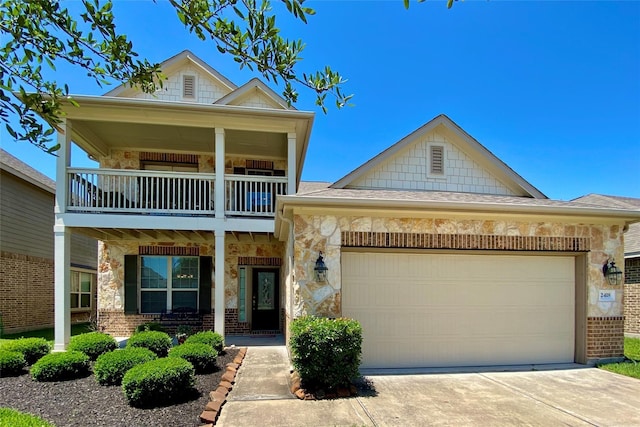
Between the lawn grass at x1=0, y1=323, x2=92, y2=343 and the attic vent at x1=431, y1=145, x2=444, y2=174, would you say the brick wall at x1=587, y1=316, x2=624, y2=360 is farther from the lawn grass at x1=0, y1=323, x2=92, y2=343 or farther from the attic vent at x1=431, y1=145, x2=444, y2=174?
the lawn grass at x1=0, y1=323, x2=92, y2=343

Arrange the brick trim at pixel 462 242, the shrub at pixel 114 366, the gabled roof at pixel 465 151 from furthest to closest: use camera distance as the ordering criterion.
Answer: the gabled roof at pixel 465 151, the brick trim at pixel 462 242, the shrub at pixel 114 366

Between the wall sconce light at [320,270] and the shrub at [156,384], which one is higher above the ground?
the wall sconce light at [320,270]

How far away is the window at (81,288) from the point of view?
48.2 ft

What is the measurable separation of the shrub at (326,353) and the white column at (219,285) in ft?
12.6

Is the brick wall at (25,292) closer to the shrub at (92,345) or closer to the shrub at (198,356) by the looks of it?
the shrub at (92,345)

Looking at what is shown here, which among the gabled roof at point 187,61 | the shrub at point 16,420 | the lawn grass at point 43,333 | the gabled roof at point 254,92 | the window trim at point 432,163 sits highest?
the gabled roof at point 187,61

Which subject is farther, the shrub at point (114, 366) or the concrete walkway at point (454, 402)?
the shrub at point (114, 366)

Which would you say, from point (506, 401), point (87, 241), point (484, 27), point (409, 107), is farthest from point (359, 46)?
point (87, 241)

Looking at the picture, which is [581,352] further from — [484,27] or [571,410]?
[484,27]

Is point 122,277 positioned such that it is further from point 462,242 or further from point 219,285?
point 462,242

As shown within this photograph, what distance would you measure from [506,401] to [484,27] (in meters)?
8.57

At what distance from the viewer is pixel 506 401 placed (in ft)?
16.8

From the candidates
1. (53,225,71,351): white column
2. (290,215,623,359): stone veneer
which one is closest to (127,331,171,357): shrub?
(53,225,71,351): white column

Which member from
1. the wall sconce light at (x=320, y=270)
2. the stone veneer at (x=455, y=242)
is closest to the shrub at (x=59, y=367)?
the stone veneer at (x=455, y=242)
